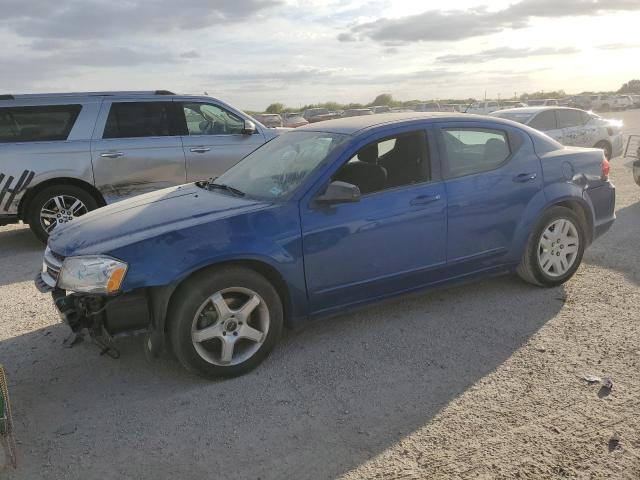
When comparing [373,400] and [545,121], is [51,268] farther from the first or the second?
[545,121]

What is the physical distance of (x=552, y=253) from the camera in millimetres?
4863

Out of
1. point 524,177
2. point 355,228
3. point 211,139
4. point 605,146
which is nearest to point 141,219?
point 355,228

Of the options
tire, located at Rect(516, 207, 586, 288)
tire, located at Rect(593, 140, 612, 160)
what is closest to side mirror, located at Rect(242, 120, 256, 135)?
tire, located at Rect(516, 207, 586, 288)

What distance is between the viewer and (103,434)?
311cm

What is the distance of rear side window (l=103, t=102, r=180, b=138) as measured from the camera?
299 inches

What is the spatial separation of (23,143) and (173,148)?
1.87 meters

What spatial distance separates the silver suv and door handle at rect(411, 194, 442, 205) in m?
4.60

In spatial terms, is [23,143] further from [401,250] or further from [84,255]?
[401,250]

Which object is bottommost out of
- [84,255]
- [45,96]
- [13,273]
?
[13,273]

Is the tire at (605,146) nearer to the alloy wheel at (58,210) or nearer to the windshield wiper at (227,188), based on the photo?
the windshield wiper at (227,188)

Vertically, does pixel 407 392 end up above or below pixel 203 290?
below

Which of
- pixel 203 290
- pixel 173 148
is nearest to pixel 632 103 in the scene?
pixel 173 148

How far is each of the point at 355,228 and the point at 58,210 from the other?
194 inches

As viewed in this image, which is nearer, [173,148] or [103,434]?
[103,434]
